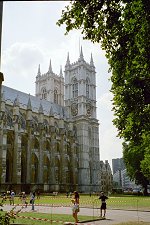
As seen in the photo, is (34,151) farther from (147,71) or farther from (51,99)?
(147,71)

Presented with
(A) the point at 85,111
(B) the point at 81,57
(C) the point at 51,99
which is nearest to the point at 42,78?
(C) the point at 51,99

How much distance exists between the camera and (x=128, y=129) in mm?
17828

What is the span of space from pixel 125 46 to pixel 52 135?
187ft

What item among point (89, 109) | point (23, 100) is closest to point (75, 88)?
point (89, 109)

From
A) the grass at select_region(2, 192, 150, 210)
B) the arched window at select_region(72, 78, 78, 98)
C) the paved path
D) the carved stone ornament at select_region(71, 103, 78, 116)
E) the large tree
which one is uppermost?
the arched window at select_region(72, 78, 78, 98)

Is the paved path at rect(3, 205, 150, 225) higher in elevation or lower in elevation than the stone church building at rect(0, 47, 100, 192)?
lower

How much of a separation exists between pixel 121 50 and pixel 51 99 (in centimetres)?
7689

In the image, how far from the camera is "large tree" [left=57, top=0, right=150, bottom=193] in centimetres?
1259

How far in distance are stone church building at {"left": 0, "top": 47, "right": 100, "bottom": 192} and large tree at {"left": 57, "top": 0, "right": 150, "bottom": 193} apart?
40.2 meters

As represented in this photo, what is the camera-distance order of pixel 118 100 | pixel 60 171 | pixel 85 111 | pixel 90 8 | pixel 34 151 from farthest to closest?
pixel 85 111
pixel 60 171
pixel 34 151
pixel 118 100
pixel 90 8

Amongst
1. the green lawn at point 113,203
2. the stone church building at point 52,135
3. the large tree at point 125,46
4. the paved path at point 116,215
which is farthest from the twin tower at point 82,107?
the large tree at point 125,46

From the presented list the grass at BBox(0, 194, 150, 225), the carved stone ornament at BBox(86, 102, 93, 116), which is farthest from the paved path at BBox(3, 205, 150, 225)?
the carved stone ornament at BBox(86, 102, 93, 116)

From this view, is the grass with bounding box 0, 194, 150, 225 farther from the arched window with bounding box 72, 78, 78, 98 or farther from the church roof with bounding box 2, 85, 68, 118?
the arched window with bounding box 72, 78, 78, 98

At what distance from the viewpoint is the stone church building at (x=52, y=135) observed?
59.0 metres
